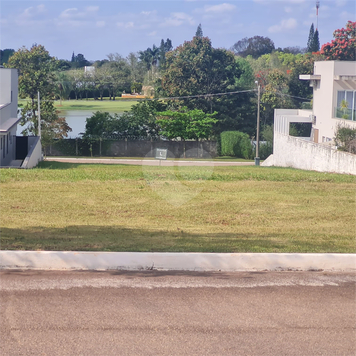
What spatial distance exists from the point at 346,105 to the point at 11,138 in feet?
75.7

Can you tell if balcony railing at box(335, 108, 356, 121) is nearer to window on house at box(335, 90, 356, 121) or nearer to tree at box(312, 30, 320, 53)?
window on house at box(335, 90, 356, 121)

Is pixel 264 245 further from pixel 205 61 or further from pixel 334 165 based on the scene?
pixel 205 61

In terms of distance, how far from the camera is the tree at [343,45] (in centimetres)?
6256

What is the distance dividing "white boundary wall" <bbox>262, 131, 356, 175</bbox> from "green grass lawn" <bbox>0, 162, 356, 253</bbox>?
16.6ft

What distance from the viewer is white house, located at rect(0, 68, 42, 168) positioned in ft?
105

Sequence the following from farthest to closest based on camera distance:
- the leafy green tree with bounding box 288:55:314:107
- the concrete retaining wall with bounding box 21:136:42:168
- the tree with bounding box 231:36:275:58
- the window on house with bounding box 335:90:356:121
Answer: the tree with bounding box 231:36:275:58 → the leafy green tree with bounding box 288:55:314:107 → the window on house with bounding box 335:90:356:121 → the concrete retaining wall with bounding box 21:136:42:168

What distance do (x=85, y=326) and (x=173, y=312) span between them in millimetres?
1061

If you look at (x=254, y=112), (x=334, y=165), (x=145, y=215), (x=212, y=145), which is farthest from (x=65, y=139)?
(x=145, y=215)

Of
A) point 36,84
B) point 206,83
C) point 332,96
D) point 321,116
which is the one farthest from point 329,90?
point 36,84

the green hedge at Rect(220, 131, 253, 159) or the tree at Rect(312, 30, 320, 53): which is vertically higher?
the tree at Rect(312, 30, 320, 53)

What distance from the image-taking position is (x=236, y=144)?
52969mm

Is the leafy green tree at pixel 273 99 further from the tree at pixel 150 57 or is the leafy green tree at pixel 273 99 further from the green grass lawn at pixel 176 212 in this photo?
the green grass lawn at pixel 176 212

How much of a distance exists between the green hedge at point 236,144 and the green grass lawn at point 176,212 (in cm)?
3107

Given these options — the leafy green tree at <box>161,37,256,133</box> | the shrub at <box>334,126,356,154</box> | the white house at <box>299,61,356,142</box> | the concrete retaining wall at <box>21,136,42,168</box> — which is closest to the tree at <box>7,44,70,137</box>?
the leafy green tree at <box>161,37,256,133</box>
